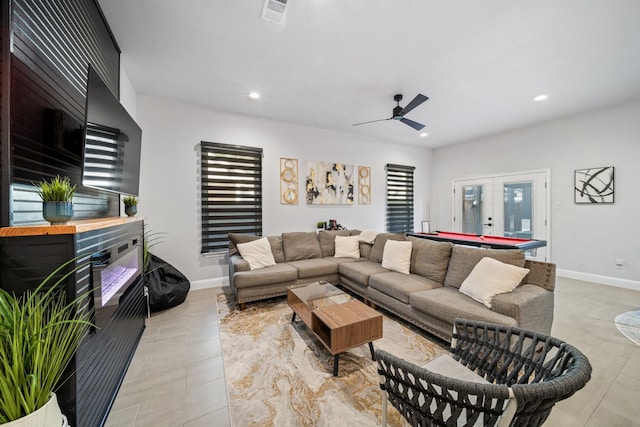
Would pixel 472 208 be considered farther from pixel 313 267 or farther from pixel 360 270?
pixel 313 267

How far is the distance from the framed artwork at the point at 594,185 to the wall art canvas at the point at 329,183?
13.3 feet

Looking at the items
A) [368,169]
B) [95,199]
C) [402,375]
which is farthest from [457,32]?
[95,199]

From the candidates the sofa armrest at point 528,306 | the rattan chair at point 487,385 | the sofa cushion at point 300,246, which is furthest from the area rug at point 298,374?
the sofa cushion at point 300,246

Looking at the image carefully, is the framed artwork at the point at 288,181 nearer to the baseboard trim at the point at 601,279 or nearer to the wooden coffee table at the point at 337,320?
the wooden coffee table at the point at 337,320

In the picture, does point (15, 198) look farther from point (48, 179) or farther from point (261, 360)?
point (261, 360)

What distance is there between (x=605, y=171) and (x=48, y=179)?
693 cm

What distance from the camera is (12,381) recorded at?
0.81 metres

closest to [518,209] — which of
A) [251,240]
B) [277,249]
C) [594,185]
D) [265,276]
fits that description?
[594,185]

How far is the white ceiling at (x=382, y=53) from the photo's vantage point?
2020 millimetres

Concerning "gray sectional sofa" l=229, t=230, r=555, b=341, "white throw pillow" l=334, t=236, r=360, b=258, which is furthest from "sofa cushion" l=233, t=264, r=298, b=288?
"white throw pillow" l=334, t=236, r=360, b=258

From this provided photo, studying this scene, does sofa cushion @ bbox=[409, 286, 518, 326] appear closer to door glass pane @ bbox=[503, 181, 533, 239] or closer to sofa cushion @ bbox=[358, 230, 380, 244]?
sofa cushion @ bbox=[358, 230, 380, 244]

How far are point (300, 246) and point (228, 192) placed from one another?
153 centimetres

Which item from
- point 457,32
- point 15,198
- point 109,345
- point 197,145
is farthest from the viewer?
point 197,145

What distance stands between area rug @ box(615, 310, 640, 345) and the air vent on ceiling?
178 inches
